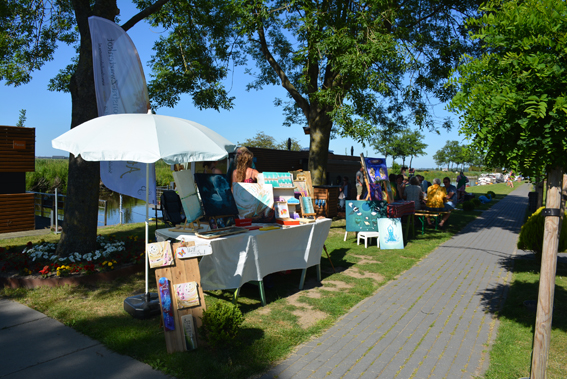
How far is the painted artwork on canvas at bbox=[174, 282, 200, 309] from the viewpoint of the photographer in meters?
3.87

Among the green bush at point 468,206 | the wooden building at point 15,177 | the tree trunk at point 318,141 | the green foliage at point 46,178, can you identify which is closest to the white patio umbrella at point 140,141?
the wooden building at point 15,177

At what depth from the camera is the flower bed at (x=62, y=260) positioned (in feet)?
18.5

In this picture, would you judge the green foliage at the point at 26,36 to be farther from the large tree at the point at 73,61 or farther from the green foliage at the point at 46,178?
the green foliage at the point at 46,178

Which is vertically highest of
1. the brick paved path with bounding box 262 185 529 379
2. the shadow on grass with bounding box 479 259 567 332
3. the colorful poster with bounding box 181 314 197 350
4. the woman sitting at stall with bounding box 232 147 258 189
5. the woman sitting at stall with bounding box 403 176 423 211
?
the woman sitting at stall with bounding box 232 147 258 189

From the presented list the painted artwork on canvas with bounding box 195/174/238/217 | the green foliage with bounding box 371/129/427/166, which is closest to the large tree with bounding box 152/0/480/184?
the painted artwork on canvas with bounding box 195/174/238/217

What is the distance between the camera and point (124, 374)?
11.0 feet

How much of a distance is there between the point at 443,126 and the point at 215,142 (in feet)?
41.6

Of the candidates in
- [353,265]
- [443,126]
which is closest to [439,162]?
[443,126]

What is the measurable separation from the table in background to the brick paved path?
1169mm

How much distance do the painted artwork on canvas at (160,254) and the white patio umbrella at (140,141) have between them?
0.89 metres

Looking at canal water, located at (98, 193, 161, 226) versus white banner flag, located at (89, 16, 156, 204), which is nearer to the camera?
white banner flag, located at (89, 16, 156, 204)

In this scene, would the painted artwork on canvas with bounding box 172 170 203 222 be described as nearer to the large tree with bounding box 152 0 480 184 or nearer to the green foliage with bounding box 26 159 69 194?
the large tree with bounding box 152 0 480 184

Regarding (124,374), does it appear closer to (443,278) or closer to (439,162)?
(443,278)

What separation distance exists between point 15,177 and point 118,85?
6195mm
